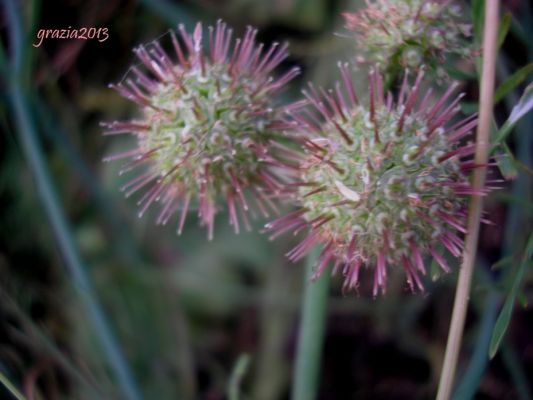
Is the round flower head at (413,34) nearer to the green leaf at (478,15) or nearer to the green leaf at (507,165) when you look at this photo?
Result: the green leaf at (478,15)

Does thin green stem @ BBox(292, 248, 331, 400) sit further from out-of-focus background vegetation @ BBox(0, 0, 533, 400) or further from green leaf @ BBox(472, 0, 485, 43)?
out-of-focus background vegetation @ BBox(0, 0, 533, 400)

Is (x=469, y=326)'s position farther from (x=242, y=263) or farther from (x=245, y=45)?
(x=245, y=45)

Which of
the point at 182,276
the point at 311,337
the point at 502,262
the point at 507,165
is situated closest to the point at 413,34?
the point at 507,165

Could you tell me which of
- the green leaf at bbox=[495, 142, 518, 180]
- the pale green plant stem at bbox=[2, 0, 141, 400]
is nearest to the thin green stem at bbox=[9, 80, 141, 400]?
the pale green plant stem at bbox=[2, 0, 141, 400]

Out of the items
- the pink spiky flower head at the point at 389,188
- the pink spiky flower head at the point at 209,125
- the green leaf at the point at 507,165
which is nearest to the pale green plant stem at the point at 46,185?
the pink spiky flower head at the point at 209,125

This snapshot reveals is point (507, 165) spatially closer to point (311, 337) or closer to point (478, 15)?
point (478, 15)

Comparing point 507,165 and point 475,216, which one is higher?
point 507,165
